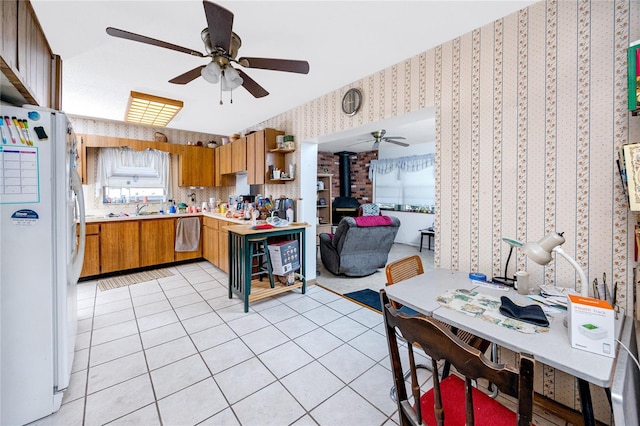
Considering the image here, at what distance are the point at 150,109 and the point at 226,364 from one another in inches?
142

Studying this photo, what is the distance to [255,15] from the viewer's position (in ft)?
6.15

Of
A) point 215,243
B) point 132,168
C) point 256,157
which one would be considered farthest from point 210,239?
point 132,168

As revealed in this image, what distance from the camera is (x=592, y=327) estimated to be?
1.04 m

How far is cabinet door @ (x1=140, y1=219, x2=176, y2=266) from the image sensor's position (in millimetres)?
4293

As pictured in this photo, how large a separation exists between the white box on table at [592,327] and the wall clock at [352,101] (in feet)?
8.00

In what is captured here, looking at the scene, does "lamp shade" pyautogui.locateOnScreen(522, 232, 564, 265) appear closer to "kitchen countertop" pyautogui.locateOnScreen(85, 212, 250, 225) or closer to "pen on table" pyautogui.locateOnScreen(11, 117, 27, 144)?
"pen on table" pyautogui.locateOnScreen(11, 117, 27, 144)

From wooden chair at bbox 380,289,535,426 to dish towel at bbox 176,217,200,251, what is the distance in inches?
175

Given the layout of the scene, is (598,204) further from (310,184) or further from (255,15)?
(310,184)

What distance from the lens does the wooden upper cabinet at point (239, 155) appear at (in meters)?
4.33

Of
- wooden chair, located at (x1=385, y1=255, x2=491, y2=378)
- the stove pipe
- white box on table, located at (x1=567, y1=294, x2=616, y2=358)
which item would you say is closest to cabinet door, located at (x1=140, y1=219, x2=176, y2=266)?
wooden chair, located at (x1=385, y1=255, x2=491, y2=378)

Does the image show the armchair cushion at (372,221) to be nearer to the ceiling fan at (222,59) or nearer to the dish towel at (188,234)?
the ceiling fan at (222,59)

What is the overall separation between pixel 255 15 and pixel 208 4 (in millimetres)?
673

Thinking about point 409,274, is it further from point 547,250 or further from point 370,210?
point 370,210

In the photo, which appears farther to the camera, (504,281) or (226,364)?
(226,364)
